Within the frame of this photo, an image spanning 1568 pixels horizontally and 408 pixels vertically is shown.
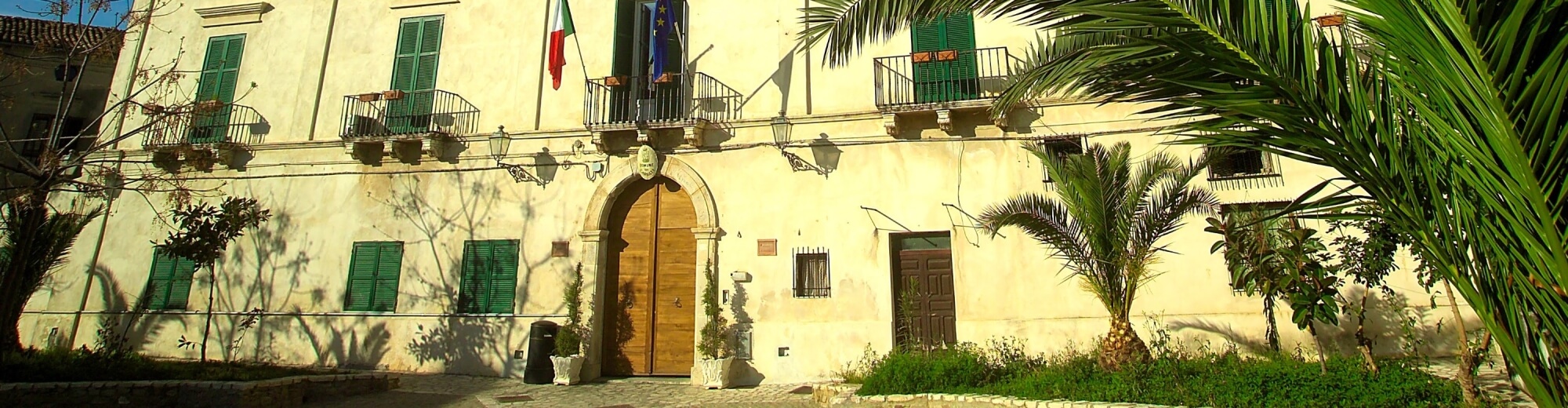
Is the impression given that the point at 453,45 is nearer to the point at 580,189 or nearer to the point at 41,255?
the point at 580,189

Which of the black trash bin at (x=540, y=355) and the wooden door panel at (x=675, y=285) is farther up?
the wooden door panel at (x=675, y=285)

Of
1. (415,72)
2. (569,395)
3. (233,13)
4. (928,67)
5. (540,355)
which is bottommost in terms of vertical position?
→ (569,395)

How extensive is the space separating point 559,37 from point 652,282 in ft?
12.3

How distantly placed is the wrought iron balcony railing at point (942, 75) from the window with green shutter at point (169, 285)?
10.9 meters

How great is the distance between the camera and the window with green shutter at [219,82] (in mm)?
12492

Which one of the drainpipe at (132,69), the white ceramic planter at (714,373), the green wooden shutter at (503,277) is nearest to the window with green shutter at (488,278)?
the green wooden shutter at (503,277)

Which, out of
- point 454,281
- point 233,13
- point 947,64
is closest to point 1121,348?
point 947,64

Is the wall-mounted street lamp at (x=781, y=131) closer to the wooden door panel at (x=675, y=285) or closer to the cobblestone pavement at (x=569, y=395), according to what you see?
the wooden door panel at (x=675, y=285)

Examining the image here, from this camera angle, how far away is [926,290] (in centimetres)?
1012

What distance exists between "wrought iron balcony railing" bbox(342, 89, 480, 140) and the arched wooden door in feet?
9.59

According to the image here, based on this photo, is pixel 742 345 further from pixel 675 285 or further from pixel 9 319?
pixel 9 319

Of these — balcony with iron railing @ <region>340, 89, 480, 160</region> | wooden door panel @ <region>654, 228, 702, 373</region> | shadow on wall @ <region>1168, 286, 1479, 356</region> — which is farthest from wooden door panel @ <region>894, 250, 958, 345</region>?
balcony with iron railing @ <region>340, 89, 480, 160</region>

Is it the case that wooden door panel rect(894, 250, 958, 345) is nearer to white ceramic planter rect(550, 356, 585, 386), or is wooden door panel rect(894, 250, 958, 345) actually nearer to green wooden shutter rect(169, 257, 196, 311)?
white ceramic planter rect(550, 356, 585, 386)

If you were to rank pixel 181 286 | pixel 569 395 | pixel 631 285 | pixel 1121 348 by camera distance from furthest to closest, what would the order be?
pixel 181 286 → pixel 631 285 → pixel 569 395 → pixel 1121 348
